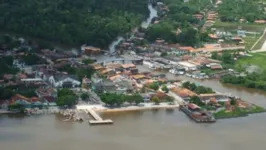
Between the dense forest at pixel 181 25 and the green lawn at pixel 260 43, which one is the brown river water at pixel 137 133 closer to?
the green lawn at pixel 260 43

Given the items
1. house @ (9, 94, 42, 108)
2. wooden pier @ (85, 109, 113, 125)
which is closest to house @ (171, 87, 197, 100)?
wooden pier @ (85, 109, 113, 125)

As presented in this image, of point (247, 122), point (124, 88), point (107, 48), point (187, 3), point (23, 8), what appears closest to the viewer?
point (247, 122)

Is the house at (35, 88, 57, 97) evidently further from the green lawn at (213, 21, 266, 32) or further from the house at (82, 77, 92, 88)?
the green lawn at (213, 21, 266, 32)

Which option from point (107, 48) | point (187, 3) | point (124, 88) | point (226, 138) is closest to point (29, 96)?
point (124, 88)

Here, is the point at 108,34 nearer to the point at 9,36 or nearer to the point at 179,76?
the point at 9,36

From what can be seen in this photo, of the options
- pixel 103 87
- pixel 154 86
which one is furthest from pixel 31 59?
pixel 154 86

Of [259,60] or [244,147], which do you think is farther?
[259,60]
